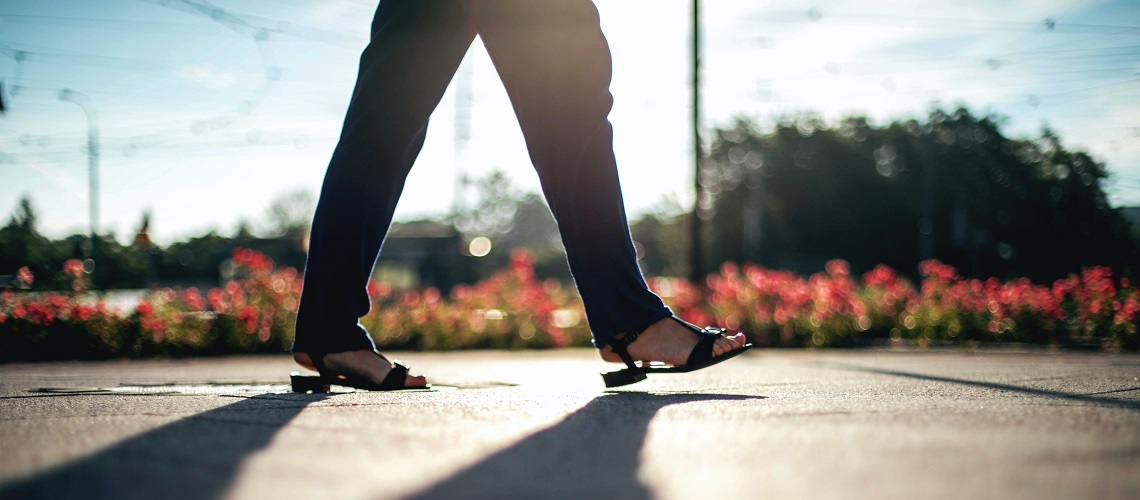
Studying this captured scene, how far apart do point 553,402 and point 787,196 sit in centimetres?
5191

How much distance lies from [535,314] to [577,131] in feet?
29.8

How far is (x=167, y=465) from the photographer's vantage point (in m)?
1.35

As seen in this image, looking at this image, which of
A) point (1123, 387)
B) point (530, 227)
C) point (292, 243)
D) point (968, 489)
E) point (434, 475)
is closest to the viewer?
point (968, 489)

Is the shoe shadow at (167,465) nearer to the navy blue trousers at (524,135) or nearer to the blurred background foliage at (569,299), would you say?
the navy blue trousers at (524,135)

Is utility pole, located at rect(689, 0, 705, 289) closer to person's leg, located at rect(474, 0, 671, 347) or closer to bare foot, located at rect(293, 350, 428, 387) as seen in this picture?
person's leg, located at rect(474, 0, 671, 347)

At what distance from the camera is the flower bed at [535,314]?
9.22 meters

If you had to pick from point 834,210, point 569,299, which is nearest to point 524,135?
point 569,299

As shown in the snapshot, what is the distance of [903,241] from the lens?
161ft

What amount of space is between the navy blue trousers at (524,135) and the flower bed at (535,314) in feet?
24.1

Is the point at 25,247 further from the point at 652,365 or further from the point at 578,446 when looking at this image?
the point at 578,446

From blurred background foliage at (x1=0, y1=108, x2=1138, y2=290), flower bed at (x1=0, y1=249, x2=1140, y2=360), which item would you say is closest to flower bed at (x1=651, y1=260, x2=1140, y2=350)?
flower bed at (x1=0, y1=249, x2=1140, y2=360)

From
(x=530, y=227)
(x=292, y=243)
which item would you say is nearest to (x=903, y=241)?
(x=292, y=243)

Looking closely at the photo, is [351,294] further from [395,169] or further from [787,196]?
[787,196]

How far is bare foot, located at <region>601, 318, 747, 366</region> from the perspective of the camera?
2.73 meters
